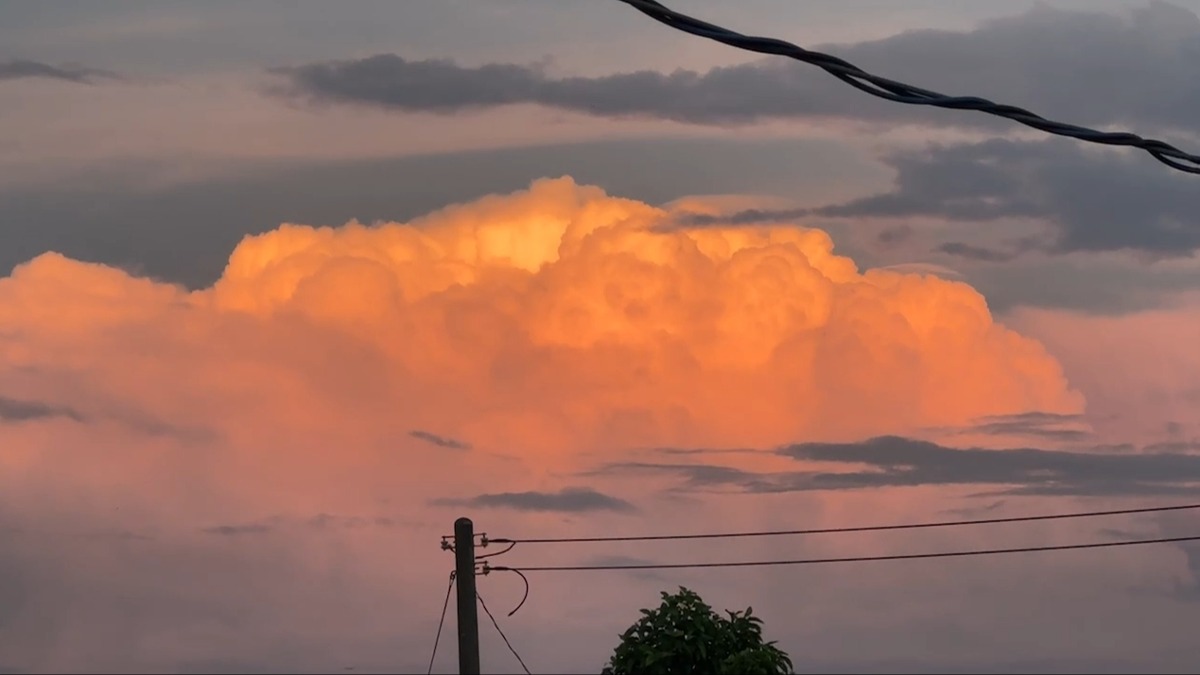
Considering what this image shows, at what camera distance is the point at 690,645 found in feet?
67.8

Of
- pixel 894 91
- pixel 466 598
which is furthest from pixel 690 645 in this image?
pixel 894 91

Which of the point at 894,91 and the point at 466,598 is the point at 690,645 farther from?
the point at 894,91

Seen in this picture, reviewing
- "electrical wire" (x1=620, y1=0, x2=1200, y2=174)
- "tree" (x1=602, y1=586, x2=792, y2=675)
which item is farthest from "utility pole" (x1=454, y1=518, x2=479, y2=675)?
"electrical wire" (x1=620, y1=0, x2=1200, y2=174)

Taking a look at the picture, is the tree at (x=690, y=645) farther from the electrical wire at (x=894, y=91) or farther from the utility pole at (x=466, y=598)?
the electrical wire at (x=894, y=91)

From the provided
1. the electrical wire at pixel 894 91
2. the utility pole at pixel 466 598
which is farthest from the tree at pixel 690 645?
the electrical wire at pixel 894 91

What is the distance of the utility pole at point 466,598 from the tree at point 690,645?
2176 mm

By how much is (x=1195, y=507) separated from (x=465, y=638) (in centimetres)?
1394

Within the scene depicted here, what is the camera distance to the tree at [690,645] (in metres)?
20.4

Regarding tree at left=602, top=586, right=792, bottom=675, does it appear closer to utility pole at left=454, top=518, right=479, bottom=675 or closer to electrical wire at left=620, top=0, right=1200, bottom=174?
utility pole at left=454, top=518, right=479, bottom=675

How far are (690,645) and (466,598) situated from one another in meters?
3.82

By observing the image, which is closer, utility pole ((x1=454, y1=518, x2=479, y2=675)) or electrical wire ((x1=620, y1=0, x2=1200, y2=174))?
electrical wire ((x1=620, y1=0, x2=1200, y2=174))

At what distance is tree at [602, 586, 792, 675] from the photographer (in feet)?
67.0

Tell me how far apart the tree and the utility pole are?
2176mm

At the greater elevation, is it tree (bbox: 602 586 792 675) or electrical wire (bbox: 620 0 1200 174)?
electrical wire (bbox: 620 0 1200 174)
